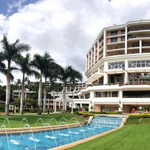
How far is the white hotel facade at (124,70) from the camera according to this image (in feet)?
154

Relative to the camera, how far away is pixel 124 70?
172ft

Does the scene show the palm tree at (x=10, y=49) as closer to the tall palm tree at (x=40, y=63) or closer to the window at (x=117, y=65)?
the tall palm tree at (x=40, y=63)

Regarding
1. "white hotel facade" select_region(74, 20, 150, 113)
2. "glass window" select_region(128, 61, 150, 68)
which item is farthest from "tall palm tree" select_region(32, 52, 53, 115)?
"glass window" select_region(128, 61, 150, 68)

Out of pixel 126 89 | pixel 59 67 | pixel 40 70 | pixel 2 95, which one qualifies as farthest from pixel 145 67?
pixel 2 95

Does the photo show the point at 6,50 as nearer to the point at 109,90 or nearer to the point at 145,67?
the point at 109,90

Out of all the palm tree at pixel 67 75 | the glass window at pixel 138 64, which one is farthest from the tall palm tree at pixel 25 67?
the glass window at pixel 138 64

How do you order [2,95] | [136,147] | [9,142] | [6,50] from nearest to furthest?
[136,147], [9,142], [6,50], [2,95]

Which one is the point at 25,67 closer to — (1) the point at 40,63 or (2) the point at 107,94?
(1) the point at 40,63

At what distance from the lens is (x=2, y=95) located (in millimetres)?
85438

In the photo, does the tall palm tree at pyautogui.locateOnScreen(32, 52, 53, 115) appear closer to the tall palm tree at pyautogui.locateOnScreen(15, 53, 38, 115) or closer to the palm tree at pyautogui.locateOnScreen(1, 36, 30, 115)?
the tall palm tree at pyautogui.locateOnScreen(15, 53, 38, 115)

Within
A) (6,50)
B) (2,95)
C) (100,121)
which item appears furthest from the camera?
(2,95)

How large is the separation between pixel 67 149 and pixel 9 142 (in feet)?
22.4

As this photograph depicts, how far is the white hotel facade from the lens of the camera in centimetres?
4681

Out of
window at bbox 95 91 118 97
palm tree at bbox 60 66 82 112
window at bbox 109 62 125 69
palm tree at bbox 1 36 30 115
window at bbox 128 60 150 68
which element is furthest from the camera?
window at bbox 109 62 125 69
